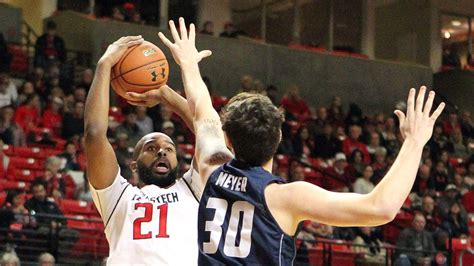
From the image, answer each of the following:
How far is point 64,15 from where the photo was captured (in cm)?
1753

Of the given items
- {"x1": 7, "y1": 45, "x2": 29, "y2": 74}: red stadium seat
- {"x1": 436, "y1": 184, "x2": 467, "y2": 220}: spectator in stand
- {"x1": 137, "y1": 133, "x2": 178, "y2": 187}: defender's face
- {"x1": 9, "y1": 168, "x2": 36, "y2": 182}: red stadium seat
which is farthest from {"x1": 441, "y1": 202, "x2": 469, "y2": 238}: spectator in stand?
{"x1": 137, "y1": 133, "x2": 178, "y2": 187}: defender's face

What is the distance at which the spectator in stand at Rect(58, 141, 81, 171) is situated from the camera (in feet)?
40.3

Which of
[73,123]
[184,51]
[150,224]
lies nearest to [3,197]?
[73,123]

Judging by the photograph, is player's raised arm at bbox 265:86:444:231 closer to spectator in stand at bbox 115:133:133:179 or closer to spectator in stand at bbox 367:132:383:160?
spectator in stand at bbox 115:133:133:179

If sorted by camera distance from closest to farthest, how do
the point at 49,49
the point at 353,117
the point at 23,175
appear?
1. the point at 23,175
2. the point at 49,49
3. the point at 353,117

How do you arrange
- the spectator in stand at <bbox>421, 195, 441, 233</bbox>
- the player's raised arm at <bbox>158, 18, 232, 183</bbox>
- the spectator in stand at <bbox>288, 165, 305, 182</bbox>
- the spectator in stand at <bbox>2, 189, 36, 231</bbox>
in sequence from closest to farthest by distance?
the player's raised arm at <bbox>158, 18, 232, 183</bbox> → the spectator in stand at <bbox>2, 189, 36, 231</bbox> → the spectator in stand at <bbox>288, 165, 305, 182</bbox> → the spectator in stand at <bbox>421, 195, 441, 233</bbox>

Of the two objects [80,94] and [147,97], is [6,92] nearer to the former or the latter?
[80,94]

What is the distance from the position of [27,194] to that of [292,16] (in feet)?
35.6

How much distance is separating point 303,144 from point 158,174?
36.4ft

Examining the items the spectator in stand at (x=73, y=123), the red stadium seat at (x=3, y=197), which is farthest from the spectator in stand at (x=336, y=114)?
the red stadium seat at (x=3, y=197)

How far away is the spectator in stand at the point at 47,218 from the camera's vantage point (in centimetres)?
1066

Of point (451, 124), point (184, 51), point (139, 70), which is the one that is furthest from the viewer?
point (451, 124)

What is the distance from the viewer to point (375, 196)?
292 centimetres

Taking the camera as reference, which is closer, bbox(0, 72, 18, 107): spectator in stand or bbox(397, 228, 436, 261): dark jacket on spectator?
bbox(397, 228, 436, 261): dark jacket on spectator
